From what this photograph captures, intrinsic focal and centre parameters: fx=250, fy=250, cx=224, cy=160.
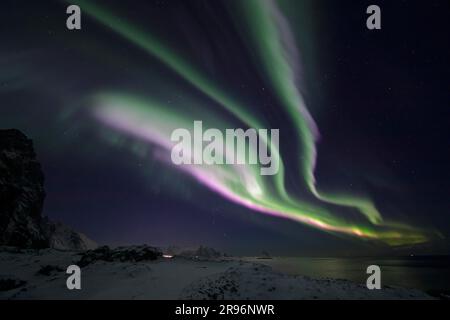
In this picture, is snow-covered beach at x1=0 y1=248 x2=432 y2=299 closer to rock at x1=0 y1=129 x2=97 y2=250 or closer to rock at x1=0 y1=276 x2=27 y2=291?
rock at x1=0 y1=276 x2=27 y2=291

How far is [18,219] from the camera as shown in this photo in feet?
159

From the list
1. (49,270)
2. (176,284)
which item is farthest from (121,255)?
(176,284)

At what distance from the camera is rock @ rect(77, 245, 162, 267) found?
25.8m

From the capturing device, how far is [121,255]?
2603cm

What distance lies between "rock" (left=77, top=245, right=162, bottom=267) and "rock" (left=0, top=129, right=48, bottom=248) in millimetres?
30267

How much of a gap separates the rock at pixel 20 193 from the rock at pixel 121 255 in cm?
3027

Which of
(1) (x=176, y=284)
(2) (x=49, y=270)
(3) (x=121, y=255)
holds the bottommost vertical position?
(2) (x=49, y=270)

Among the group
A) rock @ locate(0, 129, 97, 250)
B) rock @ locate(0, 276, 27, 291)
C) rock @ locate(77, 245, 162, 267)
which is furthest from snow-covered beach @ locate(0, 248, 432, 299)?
rock @ locate(0, 129, 97, 250)

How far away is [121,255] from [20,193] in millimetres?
41109

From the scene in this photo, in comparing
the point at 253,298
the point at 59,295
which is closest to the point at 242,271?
the point at 253,298

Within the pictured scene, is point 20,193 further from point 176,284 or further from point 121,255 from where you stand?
point 176,284

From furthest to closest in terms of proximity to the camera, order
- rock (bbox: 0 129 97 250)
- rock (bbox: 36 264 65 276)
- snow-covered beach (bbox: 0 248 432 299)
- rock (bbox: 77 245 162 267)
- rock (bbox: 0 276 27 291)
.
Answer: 1. rock (bbox: 0 129 97 250)
2. rock (bbox: 77 245 162 267)
3. rock (bbox: 36 264 65 276)
4. rock (bbox: 0 276 27 291)
5. snow-covered beach (bbox: 0 248 432 299)
